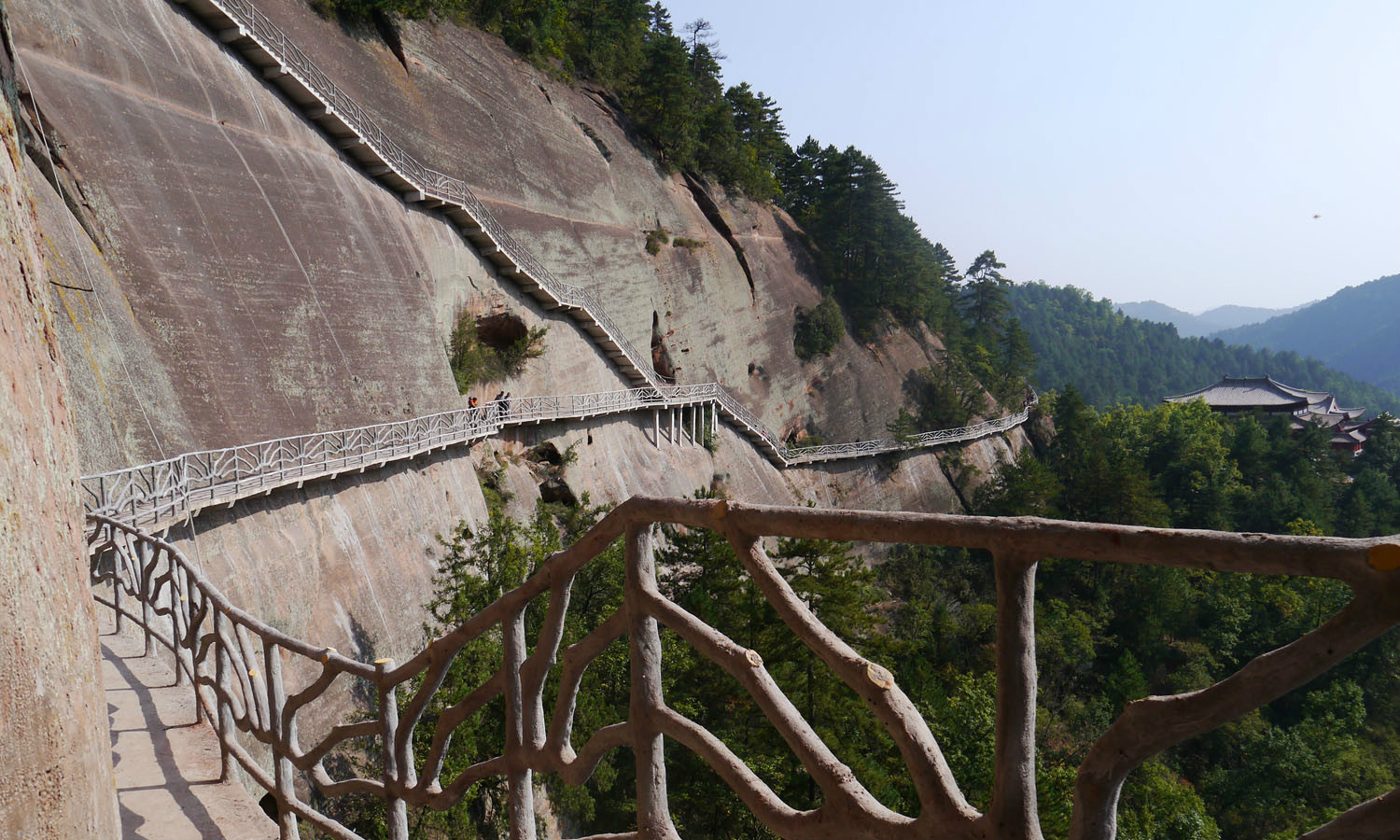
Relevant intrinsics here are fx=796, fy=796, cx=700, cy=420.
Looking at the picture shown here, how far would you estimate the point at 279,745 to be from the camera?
432 cm

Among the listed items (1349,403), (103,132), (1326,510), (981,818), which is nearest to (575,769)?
(981,818)

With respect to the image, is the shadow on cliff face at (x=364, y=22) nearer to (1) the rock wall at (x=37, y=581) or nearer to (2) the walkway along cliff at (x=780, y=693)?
(2) the walkway along cliff at (x=780, y=693)

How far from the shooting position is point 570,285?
3027 centimetres

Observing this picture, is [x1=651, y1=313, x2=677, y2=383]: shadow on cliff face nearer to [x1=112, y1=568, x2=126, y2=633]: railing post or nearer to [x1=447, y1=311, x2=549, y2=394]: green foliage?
[x1=447, y1=311, x2=549, y2=394]: green foliage

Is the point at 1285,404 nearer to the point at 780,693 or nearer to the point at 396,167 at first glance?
the point at 396,167

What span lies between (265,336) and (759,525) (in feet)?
52.7

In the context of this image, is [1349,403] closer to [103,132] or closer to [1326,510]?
[1326,510]

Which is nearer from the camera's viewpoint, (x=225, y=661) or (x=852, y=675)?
(x=852, y=675)

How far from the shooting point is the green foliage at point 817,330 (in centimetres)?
4497

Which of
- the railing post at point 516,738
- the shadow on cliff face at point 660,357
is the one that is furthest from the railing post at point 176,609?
the shadow on cliff face at point 660,357

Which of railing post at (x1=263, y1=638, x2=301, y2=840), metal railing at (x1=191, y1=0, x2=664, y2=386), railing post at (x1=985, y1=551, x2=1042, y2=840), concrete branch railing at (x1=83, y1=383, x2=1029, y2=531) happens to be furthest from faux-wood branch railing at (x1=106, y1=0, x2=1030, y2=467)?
railing post at (x1=985, y1=551, x2=1042, y2=840)

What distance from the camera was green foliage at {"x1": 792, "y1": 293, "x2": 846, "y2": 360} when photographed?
45.0 metres

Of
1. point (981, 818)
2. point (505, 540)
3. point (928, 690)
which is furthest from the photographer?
point (928, 690)

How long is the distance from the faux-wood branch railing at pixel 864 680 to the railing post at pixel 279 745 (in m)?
1.07
